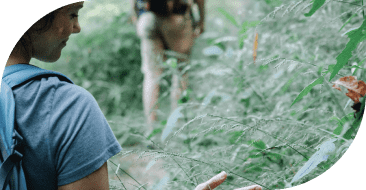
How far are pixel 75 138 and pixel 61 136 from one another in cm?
2

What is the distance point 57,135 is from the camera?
0.39 meters

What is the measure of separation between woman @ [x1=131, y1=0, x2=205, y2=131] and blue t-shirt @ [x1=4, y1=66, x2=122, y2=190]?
51 centimetres

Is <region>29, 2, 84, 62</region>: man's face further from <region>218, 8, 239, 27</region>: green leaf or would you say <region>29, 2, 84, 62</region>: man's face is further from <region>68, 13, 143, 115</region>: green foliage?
<region>68, 13, 143, 115</region>: green foliage

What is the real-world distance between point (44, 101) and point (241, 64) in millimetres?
943

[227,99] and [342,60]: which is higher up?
[342,60]

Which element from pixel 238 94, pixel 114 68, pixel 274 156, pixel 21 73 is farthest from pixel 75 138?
pixel 114 68

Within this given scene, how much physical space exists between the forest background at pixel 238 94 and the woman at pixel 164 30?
7 centimetres

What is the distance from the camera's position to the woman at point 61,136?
15.5 inches

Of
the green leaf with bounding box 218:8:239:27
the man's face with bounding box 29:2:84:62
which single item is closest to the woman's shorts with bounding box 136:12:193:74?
the green leaf with bounding box 218:8:239:27

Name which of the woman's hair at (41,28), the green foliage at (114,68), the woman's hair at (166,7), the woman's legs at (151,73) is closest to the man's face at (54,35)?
the woman's hair at (41,28)

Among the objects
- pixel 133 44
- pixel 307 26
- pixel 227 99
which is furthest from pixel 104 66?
pixel 307 26

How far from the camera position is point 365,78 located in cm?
61

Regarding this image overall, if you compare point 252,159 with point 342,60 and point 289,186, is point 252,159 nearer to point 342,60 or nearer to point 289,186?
point 289,186

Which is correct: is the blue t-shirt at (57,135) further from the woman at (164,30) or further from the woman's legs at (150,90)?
the woman's legs at (150,90)
